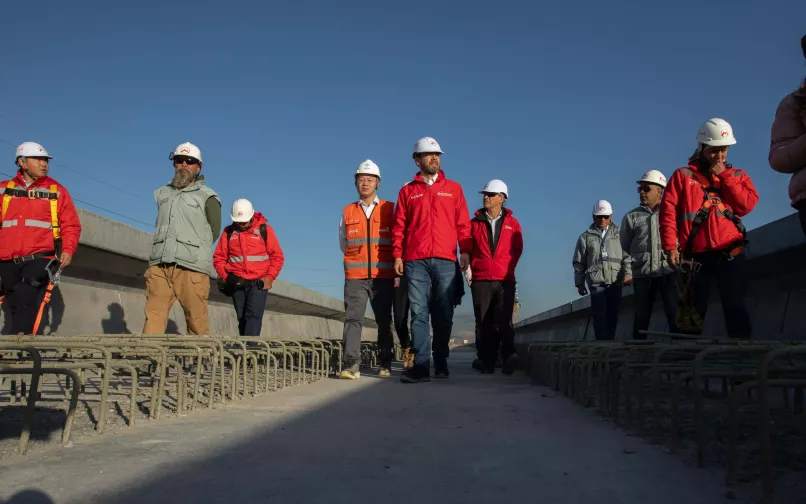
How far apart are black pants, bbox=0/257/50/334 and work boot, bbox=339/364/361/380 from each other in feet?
10.1

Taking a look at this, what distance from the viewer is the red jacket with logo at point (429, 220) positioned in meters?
7.38

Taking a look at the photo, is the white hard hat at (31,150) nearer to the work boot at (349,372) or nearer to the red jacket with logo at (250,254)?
the red jacket with logo at (250,254)

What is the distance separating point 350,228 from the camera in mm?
8273

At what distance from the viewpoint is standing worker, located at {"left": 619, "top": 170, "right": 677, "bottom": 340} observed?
8.54m

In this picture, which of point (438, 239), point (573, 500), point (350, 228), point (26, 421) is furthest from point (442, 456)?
point (350, 228)

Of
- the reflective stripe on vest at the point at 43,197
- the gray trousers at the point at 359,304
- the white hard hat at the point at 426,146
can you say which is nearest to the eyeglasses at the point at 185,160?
the reflective stripe on vest at the point at 43,197

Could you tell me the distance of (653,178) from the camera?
9.32 m

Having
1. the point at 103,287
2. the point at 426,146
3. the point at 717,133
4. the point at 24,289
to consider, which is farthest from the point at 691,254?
the point at 103,287

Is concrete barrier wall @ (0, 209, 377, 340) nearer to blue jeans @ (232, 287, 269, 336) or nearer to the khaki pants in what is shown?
the khaki pants

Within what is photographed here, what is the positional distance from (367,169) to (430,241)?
4.63 feet

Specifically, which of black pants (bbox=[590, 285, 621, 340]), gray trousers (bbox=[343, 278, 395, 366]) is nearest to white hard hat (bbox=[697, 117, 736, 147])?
gray trousers (bbox=[343, 278, 395, 366])

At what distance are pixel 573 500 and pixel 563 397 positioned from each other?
329 centimetres

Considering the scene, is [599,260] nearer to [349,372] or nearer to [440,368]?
[440,368]

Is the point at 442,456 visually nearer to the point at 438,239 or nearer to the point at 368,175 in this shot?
the point at 438,239
